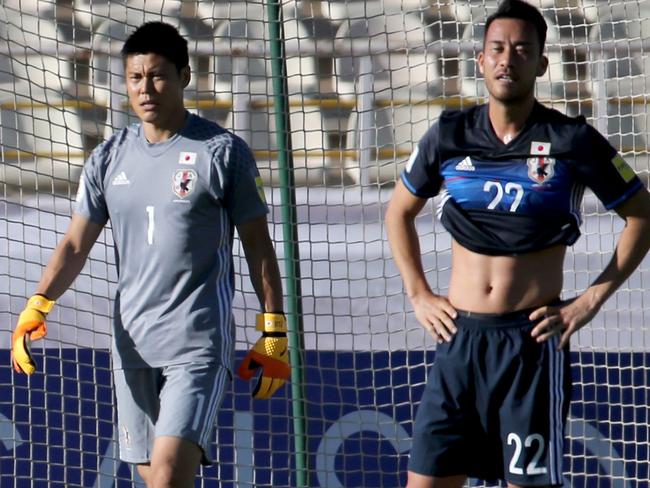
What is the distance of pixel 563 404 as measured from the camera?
3.54m

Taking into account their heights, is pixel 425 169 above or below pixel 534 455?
above

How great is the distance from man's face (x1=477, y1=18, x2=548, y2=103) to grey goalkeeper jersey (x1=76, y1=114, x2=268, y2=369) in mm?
853

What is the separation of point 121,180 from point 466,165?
1106 mm

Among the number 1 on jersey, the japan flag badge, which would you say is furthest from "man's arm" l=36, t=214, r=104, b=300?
the japan flag badge

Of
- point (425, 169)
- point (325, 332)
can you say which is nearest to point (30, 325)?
point (425, 169)

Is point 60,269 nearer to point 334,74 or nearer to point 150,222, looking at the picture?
point 150,222

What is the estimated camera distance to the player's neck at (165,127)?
3.96 meters

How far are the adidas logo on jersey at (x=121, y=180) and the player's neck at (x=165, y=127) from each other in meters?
0.14

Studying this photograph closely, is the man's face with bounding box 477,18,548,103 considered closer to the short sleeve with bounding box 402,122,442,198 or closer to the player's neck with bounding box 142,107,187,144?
the short sleeve with bounding box 402,122,442,198

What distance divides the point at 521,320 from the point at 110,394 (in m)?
2.69

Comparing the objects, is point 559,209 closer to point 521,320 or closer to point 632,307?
point 521,320

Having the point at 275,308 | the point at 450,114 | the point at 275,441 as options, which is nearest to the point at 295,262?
the point at 275,441

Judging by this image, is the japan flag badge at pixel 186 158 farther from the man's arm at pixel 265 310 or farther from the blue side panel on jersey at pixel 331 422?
the blue side panel on jersey at pixel 331 422

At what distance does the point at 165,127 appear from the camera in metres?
3.97
